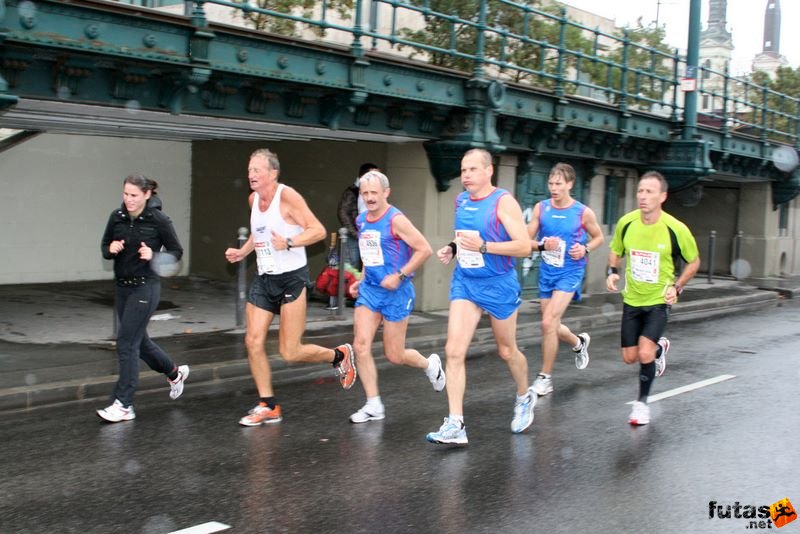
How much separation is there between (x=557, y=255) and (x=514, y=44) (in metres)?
14.6

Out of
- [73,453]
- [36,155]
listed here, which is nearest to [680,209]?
[36,155]

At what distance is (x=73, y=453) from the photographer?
5.89 metres

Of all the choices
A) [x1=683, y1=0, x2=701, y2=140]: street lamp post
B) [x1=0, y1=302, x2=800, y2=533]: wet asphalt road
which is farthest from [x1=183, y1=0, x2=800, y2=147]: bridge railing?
[x1=0, y1=302, x2=800, y2=533]: wet asphalt road

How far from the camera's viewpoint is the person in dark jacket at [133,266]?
22.0ft

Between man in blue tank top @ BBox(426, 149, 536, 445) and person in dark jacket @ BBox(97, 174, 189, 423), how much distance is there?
217 centimetres

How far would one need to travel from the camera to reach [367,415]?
6.98 meters

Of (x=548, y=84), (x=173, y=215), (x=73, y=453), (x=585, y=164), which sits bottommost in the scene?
(x=73, y=453)

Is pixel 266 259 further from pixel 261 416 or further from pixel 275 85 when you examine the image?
pixel 275 85

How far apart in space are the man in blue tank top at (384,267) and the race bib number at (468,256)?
0.99ft

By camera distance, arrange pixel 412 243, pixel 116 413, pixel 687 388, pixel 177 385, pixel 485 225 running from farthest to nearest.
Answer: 1. pixel 687 388
2. pixel 177 385
3. pixel 116 413
4. pixel 412 243
5. pixel 485 225

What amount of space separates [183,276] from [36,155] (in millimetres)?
3462

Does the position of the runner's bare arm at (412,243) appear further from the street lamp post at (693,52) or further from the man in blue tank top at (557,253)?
the street lamp post at (693,52)

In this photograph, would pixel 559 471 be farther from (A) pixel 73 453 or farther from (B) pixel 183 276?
(B) pixel 183 276

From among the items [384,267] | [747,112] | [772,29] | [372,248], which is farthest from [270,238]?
[772,29]
